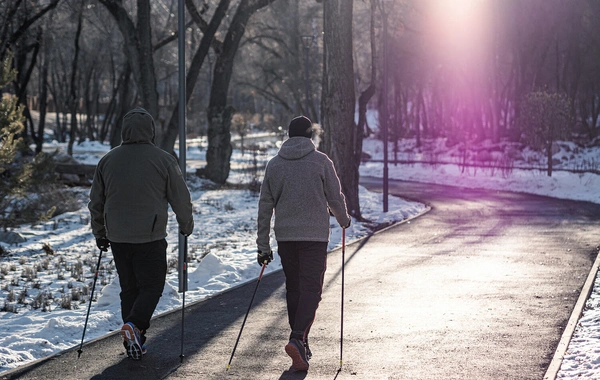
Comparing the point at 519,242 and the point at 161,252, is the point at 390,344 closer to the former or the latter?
the point at 161,252

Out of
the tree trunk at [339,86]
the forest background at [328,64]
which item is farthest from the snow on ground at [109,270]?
the tree trunk at [339,86]

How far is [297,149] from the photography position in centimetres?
655

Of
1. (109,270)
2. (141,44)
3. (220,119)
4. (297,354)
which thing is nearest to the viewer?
(297,354)

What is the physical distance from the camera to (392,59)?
55.4 metres

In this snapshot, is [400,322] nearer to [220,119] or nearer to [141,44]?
[141,44]

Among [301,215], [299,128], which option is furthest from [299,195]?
[299,128]

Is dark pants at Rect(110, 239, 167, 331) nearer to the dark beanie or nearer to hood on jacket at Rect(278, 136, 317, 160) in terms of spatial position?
hood on jacket at Rect(278, 136, 317, 160)

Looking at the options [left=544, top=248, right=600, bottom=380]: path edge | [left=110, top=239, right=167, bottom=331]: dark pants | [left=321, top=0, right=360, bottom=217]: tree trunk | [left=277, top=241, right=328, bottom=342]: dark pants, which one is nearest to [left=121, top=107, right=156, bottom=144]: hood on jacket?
[left=110, top=239, right=167, bottom=331]: dark pants

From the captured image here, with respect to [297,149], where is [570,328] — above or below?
below

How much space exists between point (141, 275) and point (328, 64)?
1197cm

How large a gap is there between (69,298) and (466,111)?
54.7 meters

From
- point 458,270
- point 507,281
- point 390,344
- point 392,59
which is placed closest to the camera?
point 390,344

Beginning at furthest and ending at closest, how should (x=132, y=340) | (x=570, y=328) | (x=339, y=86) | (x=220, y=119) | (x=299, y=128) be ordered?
(x=220, y=119), (x=339, y=86), (x=570, y=328), (x=299, y=128), (x=132, y=340)

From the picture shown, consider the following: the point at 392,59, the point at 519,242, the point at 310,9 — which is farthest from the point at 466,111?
the point at 519,242
